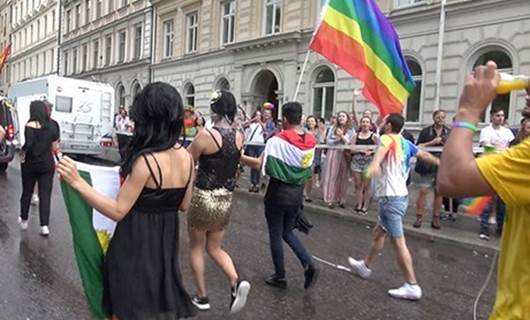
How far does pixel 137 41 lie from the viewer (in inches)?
1300

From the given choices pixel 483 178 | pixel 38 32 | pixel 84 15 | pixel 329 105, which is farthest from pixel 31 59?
pixel 483 178

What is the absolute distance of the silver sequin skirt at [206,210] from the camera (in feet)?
14.0

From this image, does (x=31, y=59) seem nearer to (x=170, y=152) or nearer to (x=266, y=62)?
(x=266, y=62)

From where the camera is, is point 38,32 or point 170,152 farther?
point 38,32

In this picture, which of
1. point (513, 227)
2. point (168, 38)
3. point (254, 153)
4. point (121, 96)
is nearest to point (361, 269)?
point (513, 227)

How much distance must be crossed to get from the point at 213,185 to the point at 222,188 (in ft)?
0.29

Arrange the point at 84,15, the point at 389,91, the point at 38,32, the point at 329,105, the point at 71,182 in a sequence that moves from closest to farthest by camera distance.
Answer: the point at 71,182, the point at 389,91, the point at 329,105, the point at 84,15, the point at 38,32

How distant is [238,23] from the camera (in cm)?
2314

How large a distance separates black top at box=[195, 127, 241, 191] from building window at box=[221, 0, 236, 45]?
67.3ft

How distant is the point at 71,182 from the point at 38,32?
57.5 m

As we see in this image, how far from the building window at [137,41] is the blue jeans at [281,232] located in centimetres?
2919

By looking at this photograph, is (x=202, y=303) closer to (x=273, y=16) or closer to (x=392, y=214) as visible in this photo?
(x=392, y=214)

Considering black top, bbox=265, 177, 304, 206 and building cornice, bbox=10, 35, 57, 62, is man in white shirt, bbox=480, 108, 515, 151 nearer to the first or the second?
black top, bbox=265, 177, 304, 206

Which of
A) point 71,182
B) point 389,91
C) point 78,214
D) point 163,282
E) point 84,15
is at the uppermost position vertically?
point 84,15
